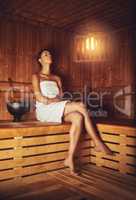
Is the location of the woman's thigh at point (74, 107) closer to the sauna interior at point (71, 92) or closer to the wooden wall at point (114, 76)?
the sauna interior at point (71, 92)

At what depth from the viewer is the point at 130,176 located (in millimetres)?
2904

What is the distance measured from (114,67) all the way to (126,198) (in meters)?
2.52

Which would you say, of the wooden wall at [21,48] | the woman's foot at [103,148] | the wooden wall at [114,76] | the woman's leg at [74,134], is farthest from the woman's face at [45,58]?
the woman's foot at [103,148]

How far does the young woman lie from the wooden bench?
16cm

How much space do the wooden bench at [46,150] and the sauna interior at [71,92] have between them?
0.01 m

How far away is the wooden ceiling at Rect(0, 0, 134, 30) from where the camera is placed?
3226mm

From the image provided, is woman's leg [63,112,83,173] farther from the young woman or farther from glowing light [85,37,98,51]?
glowing light [85,37,98,51]

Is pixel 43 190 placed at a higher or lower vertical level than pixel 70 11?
lower

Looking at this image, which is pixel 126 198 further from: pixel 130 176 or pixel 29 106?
pixel 29 106

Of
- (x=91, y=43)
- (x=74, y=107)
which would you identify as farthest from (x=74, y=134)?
(x=91, y=43)

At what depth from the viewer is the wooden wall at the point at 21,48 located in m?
3.66

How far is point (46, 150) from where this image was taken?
117 inches

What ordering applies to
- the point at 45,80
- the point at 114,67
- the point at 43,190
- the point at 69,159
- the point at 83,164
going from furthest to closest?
the point at 114,67 → the point at 45,80 → the point at 83,164 → the point at 69,159 → the point at 43,190

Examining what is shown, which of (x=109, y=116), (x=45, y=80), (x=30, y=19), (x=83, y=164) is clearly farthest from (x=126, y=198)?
(x=30, y=19)
